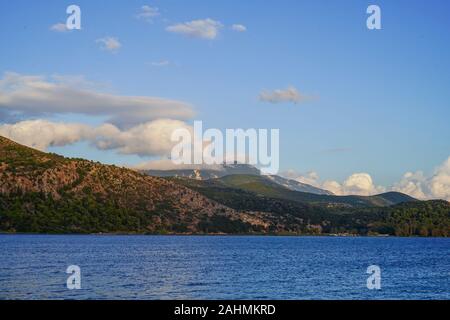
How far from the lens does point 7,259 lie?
149 m

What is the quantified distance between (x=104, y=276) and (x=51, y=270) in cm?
1488

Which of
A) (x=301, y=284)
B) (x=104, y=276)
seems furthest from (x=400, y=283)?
(x=104, y=276)
